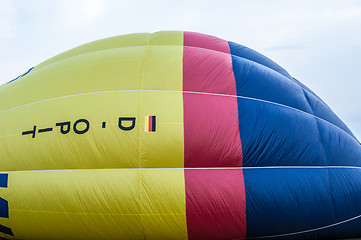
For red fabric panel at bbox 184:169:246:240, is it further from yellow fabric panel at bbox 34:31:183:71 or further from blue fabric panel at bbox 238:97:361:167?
yellow fabric panel at bbox 34:31:183:71

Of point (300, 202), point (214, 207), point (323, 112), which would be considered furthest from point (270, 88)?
point (214, 207)

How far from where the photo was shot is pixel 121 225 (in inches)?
Answer: 126

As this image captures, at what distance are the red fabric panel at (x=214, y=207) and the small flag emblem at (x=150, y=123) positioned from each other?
635 mm

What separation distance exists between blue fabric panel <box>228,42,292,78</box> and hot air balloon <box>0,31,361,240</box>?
0.60 metres

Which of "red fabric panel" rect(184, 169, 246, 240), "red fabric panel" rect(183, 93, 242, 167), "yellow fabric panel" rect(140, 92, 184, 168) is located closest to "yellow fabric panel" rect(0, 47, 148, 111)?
"yellow fabric panel" rect(140, 92, 184, 168)

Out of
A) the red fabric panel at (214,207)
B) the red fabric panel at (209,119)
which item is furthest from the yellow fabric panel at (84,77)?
the red fabric panel at (214,207)

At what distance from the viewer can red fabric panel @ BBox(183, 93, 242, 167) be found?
3324 millimetres

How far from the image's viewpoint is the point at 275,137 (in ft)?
11.7

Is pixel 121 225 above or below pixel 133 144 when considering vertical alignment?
below

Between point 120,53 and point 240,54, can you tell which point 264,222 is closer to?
point 240,54

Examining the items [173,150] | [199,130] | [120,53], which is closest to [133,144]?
[173,150]

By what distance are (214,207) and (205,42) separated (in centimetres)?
270

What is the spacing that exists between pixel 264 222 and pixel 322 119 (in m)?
1.98

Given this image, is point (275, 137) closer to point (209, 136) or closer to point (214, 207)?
point (209, 136)
